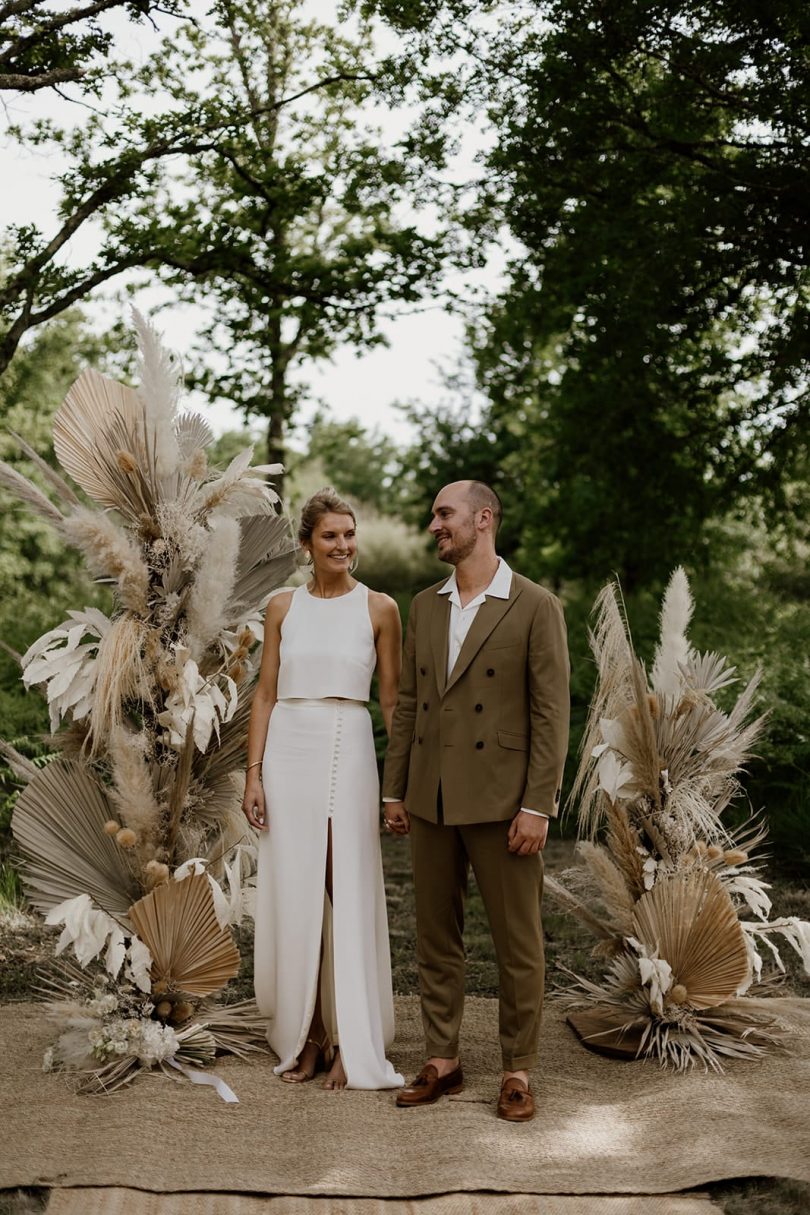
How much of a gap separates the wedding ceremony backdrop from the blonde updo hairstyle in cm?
29

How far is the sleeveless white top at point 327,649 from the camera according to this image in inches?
177

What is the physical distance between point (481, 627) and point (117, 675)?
51.9 inches

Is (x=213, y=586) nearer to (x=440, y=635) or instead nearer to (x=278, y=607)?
(x=278, y=607)

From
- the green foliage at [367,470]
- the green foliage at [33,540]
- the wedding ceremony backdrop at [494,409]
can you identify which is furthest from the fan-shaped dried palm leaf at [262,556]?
the green foliage at [367,470]

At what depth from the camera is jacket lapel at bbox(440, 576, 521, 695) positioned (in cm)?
415

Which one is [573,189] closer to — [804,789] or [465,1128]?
[804,789]

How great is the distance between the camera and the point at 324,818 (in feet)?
14.7

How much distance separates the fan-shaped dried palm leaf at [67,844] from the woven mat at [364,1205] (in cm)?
127

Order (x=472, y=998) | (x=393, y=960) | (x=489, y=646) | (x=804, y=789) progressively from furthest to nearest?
(x=804, y=789) → (x=393, y=960) → (x=472, y=998) → (x=489, y=646)

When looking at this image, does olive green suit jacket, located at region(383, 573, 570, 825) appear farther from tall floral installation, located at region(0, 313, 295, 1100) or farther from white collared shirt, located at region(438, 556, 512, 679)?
tall floral installation, located at region(0, 313, 295, 1100)

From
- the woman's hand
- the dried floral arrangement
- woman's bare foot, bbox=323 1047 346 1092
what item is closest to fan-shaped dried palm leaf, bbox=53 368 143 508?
the woman's hand

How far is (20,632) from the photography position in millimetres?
11906

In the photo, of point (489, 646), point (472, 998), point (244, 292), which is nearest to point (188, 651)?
point (489, 646)

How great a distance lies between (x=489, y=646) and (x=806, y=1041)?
205 cm
